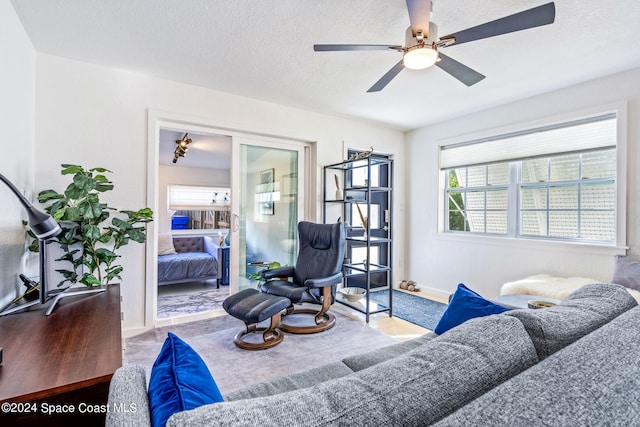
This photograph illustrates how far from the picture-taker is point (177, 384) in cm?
68

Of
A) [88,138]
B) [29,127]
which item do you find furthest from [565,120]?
[29,127]

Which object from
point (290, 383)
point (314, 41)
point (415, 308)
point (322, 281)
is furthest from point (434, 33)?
point (415, 308)

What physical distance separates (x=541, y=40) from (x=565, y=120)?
1.30m

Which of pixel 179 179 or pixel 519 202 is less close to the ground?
pixel 179 179

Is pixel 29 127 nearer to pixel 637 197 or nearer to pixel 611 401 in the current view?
pixel 611 401

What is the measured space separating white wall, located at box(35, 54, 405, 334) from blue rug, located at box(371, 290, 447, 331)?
2690 millimetres

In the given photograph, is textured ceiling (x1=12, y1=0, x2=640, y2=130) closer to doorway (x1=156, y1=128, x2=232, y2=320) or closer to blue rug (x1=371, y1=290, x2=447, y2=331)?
doorway (x1=156, y1=128, x2=232, y2=320)

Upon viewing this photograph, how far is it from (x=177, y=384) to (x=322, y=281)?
2.27 metres

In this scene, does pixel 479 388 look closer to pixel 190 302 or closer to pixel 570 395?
pixel 570 395

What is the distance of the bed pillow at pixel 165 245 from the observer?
4.99m

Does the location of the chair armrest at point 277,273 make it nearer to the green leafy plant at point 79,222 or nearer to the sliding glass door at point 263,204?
the sliding glass door at point 263,204

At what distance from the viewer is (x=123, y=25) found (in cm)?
217

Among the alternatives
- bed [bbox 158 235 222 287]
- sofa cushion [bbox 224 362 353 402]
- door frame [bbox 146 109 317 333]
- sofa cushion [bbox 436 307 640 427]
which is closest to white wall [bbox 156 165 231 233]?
bed [bbox 158 235 222 287]

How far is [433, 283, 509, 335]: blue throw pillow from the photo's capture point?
1.49 meters
